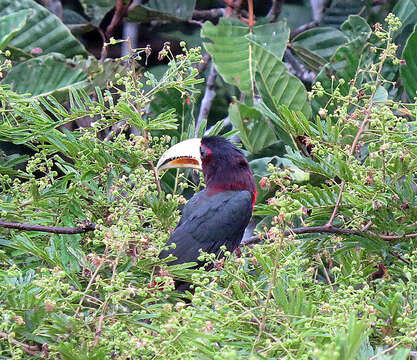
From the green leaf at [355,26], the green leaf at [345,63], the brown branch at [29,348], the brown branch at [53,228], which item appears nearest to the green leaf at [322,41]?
the green leaf at [355,26]

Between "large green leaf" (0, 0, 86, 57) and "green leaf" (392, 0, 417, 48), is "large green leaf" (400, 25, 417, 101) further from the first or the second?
"large green leaf" (0, 0, 86, 57)

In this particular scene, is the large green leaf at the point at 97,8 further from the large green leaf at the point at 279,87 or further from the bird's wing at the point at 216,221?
the bird's wing at the point at 216,221

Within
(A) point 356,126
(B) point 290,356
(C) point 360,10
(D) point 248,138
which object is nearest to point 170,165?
(D) point 248,138

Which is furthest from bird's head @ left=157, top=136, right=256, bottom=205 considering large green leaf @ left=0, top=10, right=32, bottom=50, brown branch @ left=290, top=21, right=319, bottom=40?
brown branch @ left=290, top=21, right=319, bottom=40

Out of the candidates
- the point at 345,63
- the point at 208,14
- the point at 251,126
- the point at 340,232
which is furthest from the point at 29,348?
the point at 208,14

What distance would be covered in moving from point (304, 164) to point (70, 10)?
361cm

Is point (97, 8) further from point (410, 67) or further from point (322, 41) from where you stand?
point (410, 67)

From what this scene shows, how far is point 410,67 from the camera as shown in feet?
10.8

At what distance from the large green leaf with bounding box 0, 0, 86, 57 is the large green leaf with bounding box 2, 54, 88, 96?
0.54m

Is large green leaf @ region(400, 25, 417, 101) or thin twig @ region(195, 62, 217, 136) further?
thin twig @ region(195, 62, 217, 136)

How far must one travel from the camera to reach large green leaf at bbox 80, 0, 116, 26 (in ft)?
15.4

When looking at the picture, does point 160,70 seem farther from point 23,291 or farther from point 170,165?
point 23,291

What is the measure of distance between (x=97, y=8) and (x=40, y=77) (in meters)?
1.31

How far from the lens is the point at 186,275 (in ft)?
5.51
